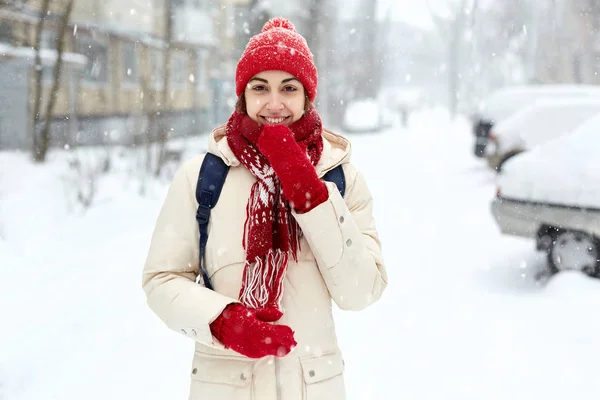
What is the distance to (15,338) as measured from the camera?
15.6 feet

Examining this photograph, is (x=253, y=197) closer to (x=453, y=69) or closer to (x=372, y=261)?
(x=372, y=261)

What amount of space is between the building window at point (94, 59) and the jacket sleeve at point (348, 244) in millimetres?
18573

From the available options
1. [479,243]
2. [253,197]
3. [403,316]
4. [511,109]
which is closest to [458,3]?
[511,109]

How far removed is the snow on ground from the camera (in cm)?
405

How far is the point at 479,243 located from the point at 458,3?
48.5 m

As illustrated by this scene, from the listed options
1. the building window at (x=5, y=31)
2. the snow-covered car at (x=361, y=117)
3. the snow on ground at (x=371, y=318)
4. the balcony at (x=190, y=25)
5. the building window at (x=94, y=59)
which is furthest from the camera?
the snow-covered car at (x=361, y=117)

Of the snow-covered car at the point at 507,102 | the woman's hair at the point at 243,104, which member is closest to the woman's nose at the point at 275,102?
the woman's hair at the point at 243,104

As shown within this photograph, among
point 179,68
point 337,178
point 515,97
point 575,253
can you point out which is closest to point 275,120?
point 337,178

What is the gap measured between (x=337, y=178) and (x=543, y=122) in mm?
11239

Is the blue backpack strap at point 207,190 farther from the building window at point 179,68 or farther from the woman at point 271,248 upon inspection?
the building window at point 179,68

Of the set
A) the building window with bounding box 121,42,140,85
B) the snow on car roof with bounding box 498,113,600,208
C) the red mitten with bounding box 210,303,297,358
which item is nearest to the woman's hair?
the red mitten with bounding box 210,303,297,358

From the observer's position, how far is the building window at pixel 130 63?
882 inches

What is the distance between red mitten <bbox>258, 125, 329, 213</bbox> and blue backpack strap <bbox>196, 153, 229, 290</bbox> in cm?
18

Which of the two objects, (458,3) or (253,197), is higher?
(458,3)
